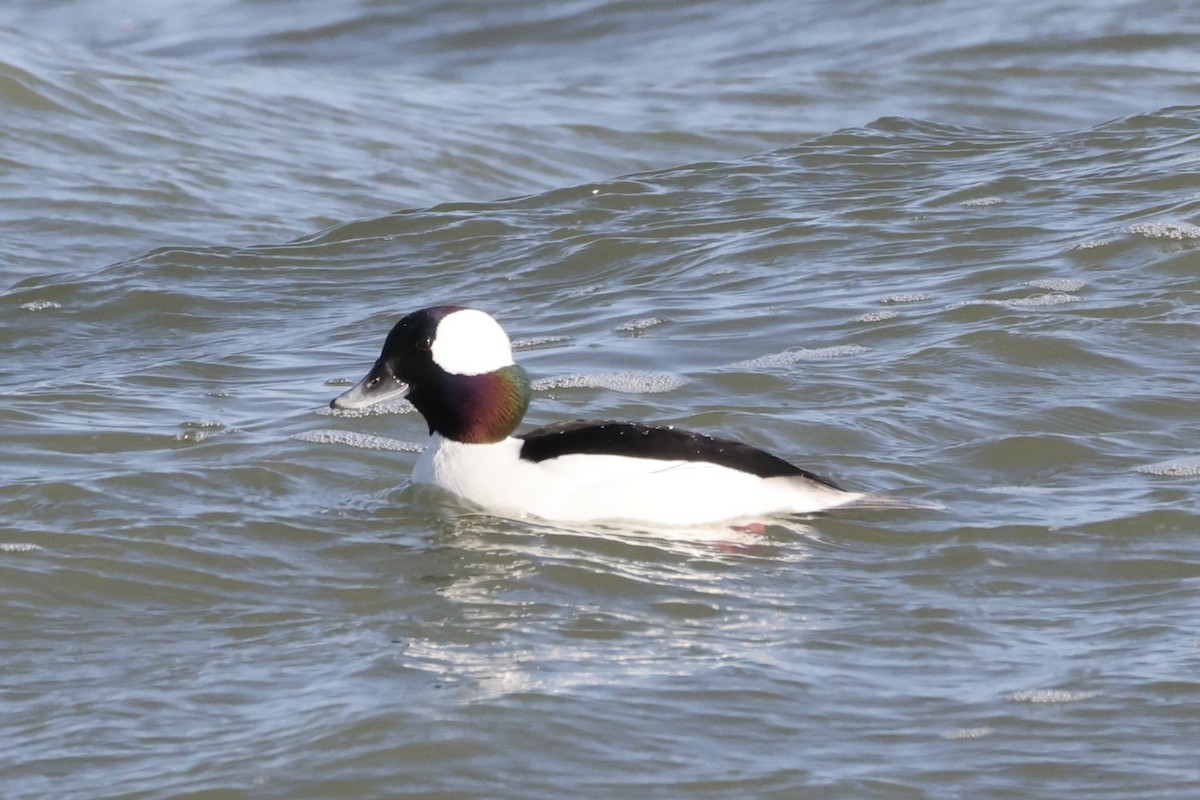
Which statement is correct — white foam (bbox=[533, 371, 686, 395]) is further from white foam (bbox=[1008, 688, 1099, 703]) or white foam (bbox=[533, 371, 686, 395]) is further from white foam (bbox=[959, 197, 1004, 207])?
white foam (bbox=[959, 197, 1004, 207])

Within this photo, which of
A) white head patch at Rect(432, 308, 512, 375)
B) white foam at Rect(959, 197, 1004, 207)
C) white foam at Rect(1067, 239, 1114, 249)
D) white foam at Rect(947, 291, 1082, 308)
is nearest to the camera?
white head patch at Rect(432, 308, 512, 375)

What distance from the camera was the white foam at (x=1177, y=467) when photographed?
24.5 ft

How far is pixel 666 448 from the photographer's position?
7012 millimetres

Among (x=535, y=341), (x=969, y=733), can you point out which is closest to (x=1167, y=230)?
(x=535, y=341)

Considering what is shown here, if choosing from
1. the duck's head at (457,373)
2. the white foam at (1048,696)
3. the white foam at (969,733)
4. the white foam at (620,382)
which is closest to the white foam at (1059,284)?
the white foam at (620,382)

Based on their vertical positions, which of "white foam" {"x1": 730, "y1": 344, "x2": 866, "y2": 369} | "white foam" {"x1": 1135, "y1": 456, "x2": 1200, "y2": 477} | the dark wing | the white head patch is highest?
the white head patch

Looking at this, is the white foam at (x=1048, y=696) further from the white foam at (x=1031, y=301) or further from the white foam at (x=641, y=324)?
the white foam at (x=641, y=324)

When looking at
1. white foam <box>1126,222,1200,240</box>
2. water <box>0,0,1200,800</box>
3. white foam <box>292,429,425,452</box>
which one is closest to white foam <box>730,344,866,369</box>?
water <box>0,0,1200,800</box>

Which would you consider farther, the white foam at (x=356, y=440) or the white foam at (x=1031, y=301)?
the white foam at (x=1031, y=301)

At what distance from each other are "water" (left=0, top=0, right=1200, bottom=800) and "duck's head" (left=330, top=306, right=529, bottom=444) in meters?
0.45

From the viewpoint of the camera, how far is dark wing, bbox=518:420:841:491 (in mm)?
7020

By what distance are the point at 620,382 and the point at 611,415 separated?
15.5 inches

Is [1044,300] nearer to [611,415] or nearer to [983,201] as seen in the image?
[983,201]

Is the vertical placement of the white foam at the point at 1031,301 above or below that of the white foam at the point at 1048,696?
above
